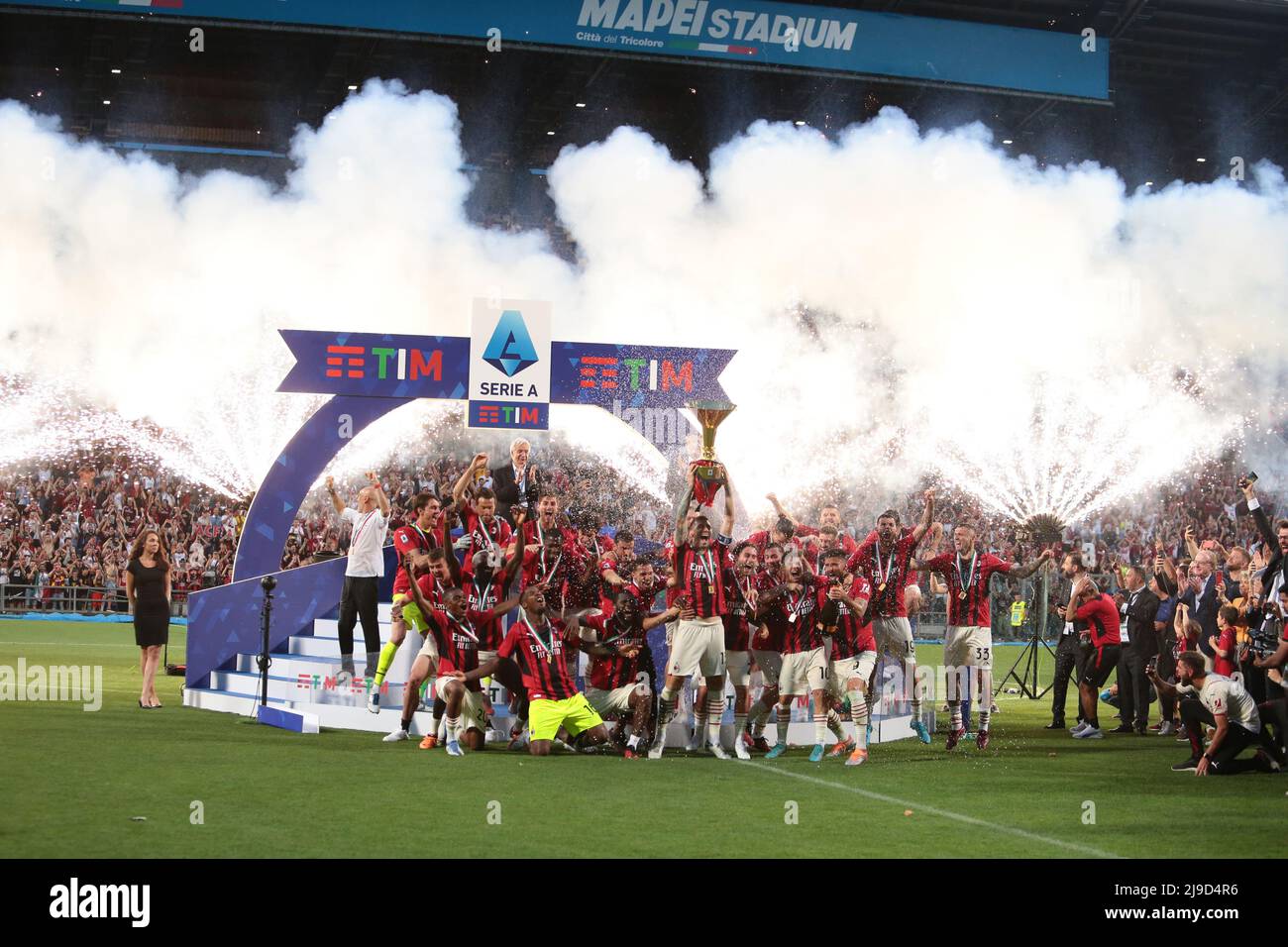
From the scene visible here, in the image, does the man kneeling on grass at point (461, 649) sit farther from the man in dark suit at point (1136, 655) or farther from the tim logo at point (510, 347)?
the man in dark suit at point (1136, 655)

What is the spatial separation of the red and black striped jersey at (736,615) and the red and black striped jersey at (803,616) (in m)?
0.32

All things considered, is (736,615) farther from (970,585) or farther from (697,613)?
(970,585)

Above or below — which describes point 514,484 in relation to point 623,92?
below

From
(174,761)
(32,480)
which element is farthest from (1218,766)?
(32,480)

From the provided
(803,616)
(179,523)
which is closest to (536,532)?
(803,616)

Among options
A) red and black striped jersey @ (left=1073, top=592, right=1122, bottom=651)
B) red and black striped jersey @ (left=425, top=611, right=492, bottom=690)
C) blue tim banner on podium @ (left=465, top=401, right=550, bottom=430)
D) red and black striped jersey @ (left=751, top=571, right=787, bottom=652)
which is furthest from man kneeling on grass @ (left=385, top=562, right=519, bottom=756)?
red and black striped jersey @ (left=1073, top=592, right=1122, bottom=651)

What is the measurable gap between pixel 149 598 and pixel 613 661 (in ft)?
15.8

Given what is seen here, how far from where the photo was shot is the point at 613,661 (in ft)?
38.0

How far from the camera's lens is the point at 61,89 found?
79.2ft

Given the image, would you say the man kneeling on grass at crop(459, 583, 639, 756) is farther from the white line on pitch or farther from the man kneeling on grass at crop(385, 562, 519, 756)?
the white line on pitch

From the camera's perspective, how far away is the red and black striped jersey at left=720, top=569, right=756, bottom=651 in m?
11.5

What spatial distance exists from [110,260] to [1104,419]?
67.6 ft

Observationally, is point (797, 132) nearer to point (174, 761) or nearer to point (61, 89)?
point (61, 89)

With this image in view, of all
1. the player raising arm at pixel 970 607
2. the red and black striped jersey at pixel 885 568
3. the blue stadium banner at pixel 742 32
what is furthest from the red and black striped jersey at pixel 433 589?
the blue stadium banner at pixel 742 32
